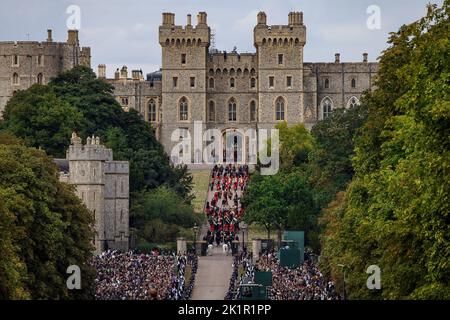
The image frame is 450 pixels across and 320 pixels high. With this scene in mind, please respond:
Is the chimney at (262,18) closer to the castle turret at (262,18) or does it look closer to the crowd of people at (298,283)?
the castle turret at (262,18)

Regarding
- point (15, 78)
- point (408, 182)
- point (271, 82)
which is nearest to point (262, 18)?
point (271, 82)

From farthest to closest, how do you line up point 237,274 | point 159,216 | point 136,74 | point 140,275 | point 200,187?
point 136,74
point 200,187
point 159,216
point 237,274
point 140,275

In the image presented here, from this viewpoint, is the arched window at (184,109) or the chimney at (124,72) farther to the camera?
the chimney at (124,72)

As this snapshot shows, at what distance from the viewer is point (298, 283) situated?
6022cm

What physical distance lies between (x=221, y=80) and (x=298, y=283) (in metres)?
62.6

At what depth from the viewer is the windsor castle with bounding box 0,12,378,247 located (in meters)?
120

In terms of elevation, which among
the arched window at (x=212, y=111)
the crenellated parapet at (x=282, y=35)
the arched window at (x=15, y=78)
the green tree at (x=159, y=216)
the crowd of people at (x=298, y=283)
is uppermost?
the crenellated parapet at (x=282, y=35)

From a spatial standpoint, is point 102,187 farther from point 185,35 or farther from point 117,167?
point 185,35

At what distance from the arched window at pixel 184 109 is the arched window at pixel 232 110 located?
11.9 feet

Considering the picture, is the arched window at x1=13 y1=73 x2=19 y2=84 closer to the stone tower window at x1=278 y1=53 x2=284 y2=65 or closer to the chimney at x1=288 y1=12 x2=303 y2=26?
the stone tower window at x1=278 y1=53 x2=284 y2=65

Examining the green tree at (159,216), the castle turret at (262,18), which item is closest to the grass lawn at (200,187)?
the green tree at (159,216)

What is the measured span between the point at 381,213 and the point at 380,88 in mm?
9339

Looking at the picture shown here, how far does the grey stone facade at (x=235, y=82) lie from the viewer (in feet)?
392

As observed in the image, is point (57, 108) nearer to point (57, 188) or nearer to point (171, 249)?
point (171, 249)
